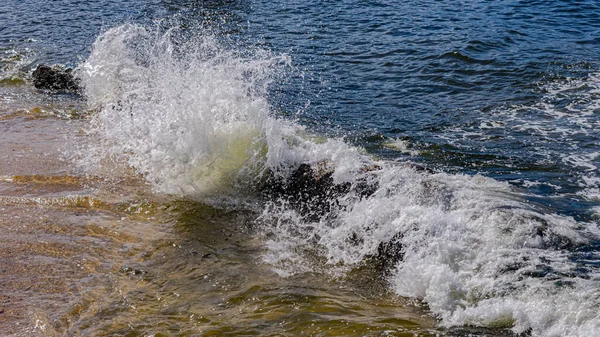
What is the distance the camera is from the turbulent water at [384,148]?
15.9 feet

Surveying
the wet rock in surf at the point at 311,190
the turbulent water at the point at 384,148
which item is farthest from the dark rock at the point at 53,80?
the wet rock in surf at the point at 311,190

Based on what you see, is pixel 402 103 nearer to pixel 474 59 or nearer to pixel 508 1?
pixel 474 59

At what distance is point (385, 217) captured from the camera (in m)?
5.75

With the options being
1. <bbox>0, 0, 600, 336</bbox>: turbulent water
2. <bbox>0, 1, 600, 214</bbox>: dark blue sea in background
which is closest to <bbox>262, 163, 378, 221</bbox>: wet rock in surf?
<bbox>0, 0, 600, 336</bbox>: turbulent water

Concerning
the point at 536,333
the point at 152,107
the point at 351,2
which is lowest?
the point at 536,333

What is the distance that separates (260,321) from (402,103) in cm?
665

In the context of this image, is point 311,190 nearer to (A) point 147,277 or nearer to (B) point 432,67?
(A) point 147,277

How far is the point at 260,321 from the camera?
427 cm

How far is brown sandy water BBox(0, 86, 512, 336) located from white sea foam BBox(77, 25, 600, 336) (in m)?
0.29

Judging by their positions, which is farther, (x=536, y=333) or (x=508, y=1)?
(x=508, y=1)

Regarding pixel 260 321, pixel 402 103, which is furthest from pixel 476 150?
pixel 260 321

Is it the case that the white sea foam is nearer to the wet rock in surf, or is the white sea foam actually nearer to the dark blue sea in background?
the wet rock in surf

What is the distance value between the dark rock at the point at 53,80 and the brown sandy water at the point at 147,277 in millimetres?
4949

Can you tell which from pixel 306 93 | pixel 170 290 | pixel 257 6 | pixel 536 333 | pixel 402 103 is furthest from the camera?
pixel 257 6
